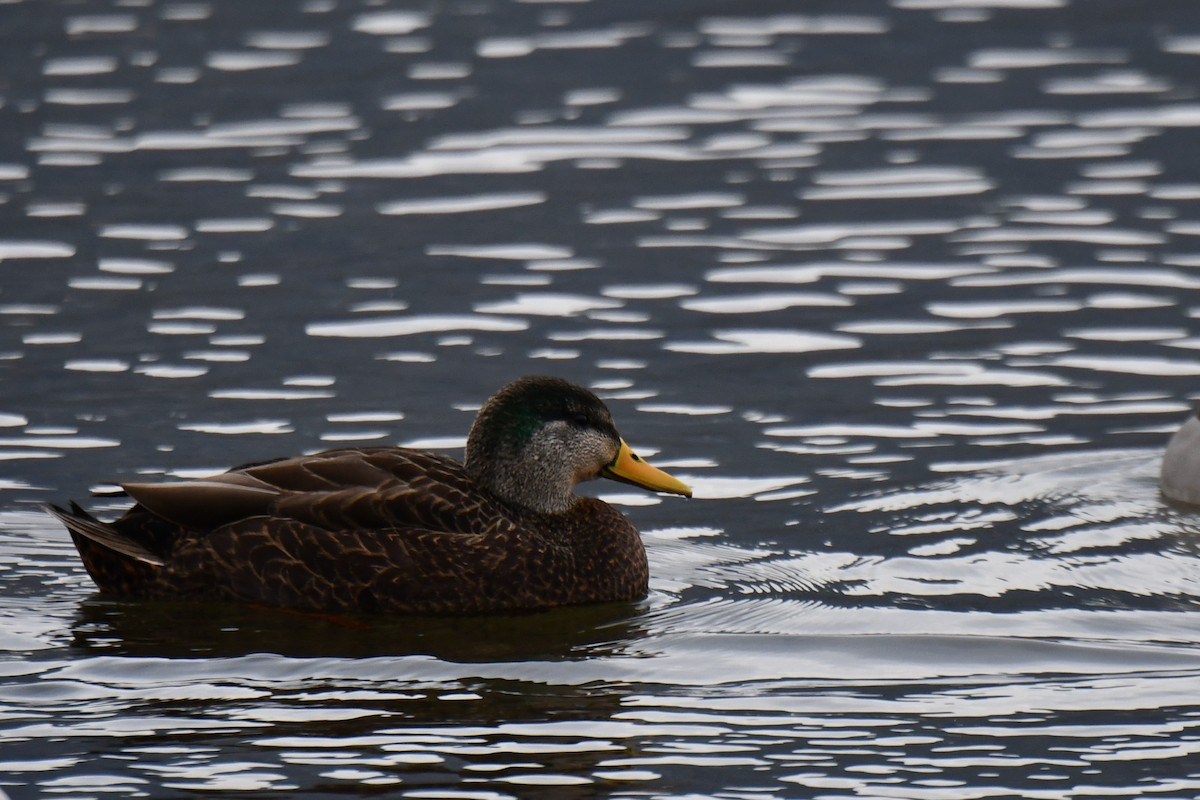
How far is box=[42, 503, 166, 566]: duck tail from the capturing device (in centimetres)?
937

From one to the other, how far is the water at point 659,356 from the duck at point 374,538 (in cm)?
15

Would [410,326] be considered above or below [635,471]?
above

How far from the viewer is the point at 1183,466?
10.8m

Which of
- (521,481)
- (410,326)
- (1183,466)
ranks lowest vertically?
(1183,466)

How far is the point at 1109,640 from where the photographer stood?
353 inches

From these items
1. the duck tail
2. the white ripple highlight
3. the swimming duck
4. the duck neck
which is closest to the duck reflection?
the duck tail

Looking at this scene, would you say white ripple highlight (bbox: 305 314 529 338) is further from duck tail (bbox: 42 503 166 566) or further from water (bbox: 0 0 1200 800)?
duck tail (bbox: 42 503 166 566)

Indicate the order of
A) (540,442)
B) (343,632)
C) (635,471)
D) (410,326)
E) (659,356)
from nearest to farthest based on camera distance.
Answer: (343,632), (540,442), (635,471), (659,356), (410,326)

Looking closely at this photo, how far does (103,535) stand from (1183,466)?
507 cm

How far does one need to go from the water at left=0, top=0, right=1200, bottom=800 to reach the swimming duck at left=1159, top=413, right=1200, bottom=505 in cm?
18

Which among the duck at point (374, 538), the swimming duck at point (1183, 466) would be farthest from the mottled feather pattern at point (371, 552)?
the swimming duck at point (1183, 466)

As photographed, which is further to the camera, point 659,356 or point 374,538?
point 659,356

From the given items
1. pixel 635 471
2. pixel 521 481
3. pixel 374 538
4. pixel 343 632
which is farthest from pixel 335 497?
pixel 635 471

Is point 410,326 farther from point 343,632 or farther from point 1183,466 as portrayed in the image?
point 1183,466
